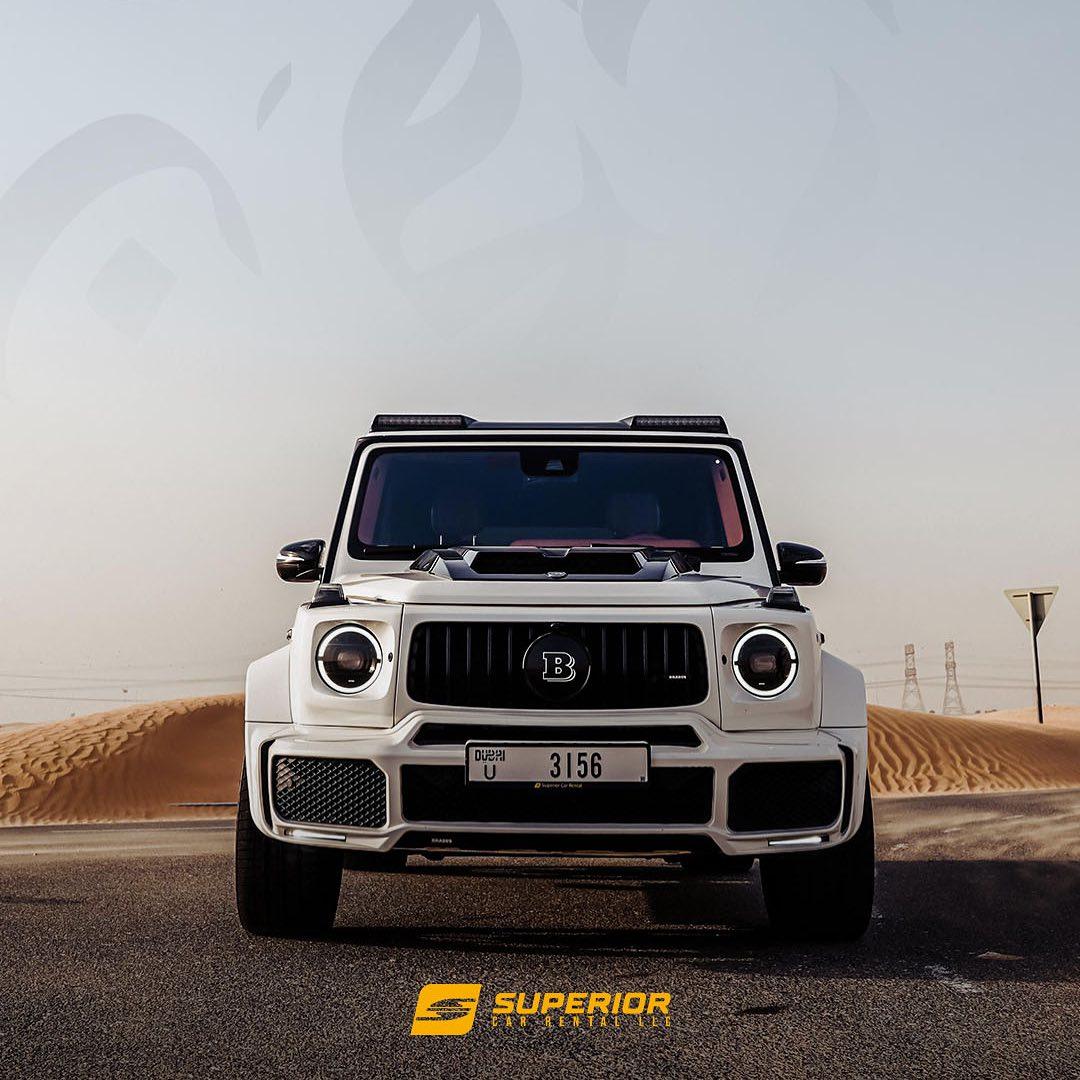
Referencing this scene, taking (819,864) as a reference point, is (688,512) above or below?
above

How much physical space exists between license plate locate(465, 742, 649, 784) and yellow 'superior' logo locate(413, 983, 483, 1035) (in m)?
0.73

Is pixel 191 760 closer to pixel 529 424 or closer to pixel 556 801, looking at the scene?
pixel 529 424

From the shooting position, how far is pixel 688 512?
22.2ft

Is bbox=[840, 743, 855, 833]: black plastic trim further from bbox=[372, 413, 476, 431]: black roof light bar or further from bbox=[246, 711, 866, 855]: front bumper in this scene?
bbox=[372, 413, 476, 431]: black roof light bar

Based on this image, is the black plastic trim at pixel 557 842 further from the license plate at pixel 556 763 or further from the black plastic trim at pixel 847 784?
the black plastic trim at pixel 847 784

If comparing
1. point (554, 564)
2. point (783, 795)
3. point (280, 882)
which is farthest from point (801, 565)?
point (280, 882)

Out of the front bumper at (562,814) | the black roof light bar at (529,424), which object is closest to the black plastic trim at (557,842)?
the front bumper at (562,814)

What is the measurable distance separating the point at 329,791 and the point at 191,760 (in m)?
23.3

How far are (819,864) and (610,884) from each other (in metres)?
2.35

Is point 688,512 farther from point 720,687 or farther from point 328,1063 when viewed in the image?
point 328,1063

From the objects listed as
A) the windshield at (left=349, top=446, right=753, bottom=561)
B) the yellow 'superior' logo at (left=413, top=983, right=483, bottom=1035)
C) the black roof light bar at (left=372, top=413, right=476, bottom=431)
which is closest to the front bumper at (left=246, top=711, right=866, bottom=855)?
the yellow 'superior' logo at (left=413, top=983, right=483, bottom=1035)

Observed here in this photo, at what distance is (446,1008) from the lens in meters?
4.44

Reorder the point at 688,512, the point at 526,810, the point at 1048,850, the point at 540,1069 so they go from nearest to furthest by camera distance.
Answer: the point at 540,1069, the point at 526,810, the point at 688,512, the point at 1048,850

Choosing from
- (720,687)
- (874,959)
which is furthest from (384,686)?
(874,959)
